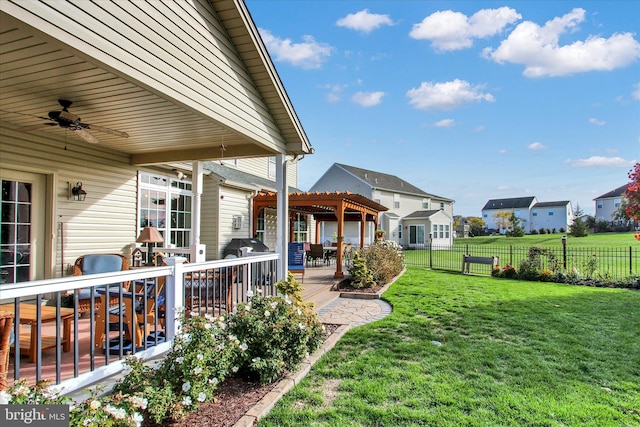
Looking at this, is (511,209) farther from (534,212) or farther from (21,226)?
(21,226)

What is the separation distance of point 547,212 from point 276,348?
6677 cm

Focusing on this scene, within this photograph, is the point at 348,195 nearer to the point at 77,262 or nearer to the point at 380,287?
the point at 380,287

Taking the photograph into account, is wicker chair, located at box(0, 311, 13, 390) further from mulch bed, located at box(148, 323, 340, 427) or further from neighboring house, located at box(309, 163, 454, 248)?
neighboring house, located at box(309, 163, 454, 248)

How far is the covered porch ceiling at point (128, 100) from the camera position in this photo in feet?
9.94

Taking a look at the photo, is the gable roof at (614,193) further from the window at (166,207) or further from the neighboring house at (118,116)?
the neighboring house at (118,116)

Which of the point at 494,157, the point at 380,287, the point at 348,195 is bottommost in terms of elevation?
the point at 380,287

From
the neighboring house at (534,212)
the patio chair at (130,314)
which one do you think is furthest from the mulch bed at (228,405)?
the neighboring house at (534,212)

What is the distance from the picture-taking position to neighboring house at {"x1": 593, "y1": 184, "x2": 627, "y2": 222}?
56.2 meters

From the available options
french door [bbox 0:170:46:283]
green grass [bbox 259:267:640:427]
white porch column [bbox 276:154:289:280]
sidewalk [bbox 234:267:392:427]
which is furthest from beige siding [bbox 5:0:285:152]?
french door [bbox 0:170:46:283]

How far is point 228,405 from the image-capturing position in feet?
9.97

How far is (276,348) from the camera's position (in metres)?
3.61

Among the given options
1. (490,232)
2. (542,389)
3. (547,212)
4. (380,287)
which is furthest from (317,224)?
(547,212)

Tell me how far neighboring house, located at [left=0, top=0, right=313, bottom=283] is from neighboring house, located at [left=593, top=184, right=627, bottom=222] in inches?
2675

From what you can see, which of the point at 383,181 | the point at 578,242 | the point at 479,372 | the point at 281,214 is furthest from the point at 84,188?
the point at 578,242
